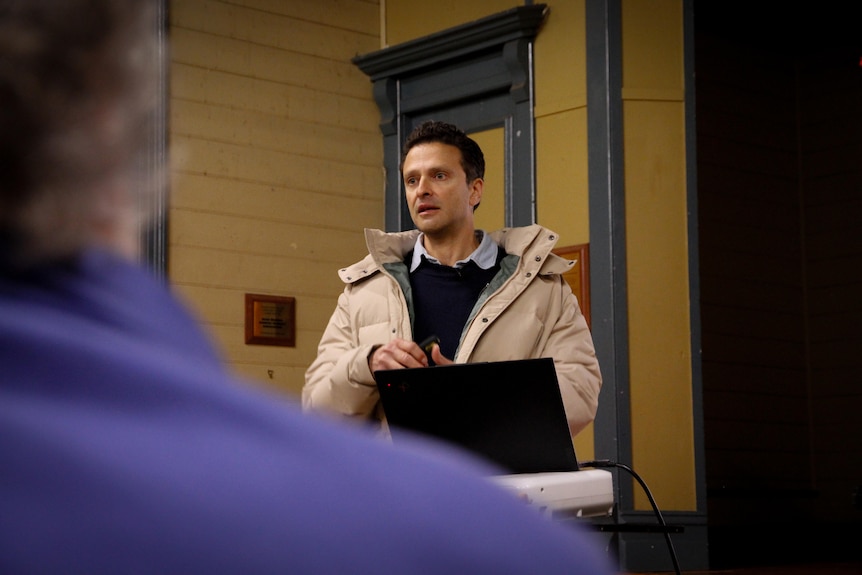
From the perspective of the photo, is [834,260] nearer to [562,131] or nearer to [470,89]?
[562,131]

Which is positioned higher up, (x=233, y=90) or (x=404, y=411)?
(x=233, y=90)

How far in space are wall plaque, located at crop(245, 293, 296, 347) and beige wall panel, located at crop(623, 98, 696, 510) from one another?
5.32 feet

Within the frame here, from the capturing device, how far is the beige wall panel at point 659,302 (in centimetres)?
513

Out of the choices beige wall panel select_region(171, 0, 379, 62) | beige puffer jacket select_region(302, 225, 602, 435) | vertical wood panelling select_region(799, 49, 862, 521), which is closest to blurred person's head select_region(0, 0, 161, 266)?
beige puffer jacket select_region(302, 225, 602, 435)

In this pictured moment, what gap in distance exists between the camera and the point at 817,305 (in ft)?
25.0

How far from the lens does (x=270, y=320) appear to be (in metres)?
5.47

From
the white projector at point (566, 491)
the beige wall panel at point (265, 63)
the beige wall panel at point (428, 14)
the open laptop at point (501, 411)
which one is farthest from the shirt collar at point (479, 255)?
the beige wall panel at point (428, 14)

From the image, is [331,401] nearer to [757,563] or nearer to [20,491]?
[20,491]

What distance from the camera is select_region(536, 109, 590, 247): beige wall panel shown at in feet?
17.3

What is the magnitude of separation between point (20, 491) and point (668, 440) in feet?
16.4

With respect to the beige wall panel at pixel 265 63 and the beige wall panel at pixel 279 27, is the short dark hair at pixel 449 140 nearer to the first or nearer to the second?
the beige wall panel at pixel 265 63

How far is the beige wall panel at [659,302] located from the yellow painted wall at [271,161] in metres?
1.45

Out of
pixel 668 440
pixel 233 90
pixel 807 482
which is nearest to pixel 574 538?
pixel 668 440

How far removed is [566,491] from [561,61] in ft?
12.1
